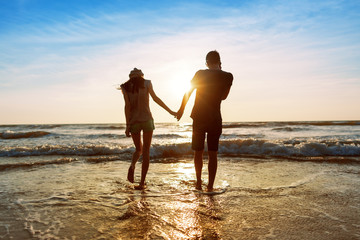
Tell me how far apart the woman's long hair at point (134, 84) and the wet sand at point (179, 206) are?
1.68 meters

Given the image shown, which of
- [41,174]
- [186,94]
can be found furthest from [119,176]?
[186,94]

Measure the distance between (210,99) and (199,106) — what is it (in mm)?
213

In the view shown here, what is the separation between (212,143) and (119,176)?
2355mm

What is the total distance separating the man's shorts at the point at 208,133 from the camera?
4.24 meters

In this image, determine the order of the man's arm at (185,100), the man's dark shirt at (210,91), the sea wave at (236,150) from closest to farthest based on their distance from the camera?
the man's dark shirt at (210,91)
the man's arm at (185,100)
the sea wave at (236,150)

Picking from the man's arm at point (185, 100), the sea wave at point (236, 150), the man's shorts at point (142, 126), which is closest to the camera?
the man's arm at point (185, 100)

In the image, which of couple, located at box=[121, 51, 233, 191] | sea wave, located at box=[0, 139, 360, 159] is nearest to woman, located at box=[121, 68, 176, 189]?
couple, located at box=[121, 51, 233, 191]

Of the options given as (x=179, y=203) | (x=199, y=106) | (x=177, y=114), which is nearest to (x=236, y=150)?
(x=177, y=114)

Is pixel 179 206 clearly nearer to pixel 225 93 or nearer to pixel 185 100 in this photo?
pixel 185 100

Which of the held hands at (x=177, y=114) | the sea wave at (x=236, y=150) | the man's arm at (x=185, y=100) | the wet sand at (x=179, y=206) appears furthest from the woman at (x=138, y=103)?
the sea wave at (x=236, y=150)

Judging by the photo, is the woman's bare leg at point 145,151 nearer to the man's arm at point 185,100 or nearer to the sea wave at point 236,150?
the man's arm at point 185,100

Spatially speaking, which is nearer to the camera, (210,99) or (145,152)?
(210,99)

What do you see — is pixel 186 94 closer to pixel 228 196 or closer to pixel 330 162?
pixel 228 196

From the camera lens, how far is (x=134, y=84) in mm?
4465
